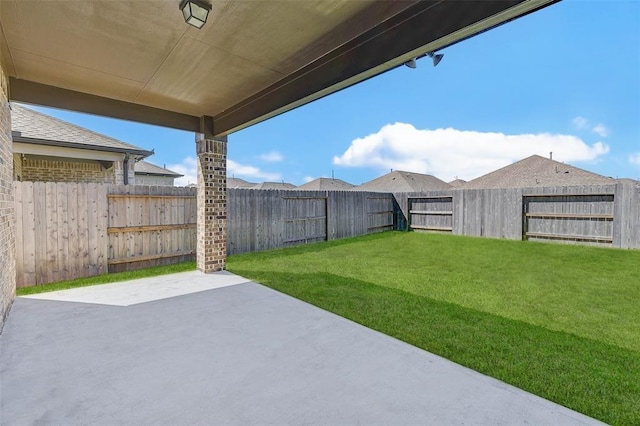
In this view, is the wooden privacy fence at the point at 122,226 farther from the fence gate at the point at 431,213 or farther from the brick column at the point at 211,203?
the fence gate at the point at 431,213

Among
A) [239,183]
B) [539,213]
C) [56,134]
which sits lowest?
[539,213]

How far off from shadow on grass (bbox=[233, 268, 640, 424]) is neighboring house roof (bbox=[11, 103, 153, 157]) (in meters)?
7.13

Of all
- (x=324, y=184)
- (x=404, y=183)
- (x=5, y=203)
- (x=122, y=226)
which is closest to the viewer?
(x=5, y=203)

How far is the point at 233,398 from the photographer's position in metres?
1.93

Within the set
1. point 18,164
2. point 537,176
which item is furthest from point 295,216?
point 537,176

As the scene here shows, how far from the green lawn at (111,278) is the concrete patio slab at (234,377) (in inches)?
57.4

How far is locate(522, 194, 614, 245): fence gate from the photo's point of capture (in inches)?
319

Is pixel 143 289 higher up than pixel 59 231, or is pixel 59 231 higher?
pixel 59 231

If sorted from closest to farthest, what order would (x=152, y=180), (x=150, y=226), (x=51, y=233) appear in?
(x=51, y=233) < (x=150, y=226) < (x=152, y=180)

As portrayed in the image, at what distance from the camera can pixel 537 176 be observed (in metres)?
18.8

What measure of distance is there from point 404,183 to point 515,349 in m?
23.3

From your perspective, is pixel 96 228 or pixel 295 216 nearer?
pixel 96 228

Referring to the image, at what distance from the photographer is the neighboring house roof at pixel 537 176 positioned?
16.9m

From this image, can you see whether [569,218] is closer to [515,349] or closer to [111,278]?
[515,349]
